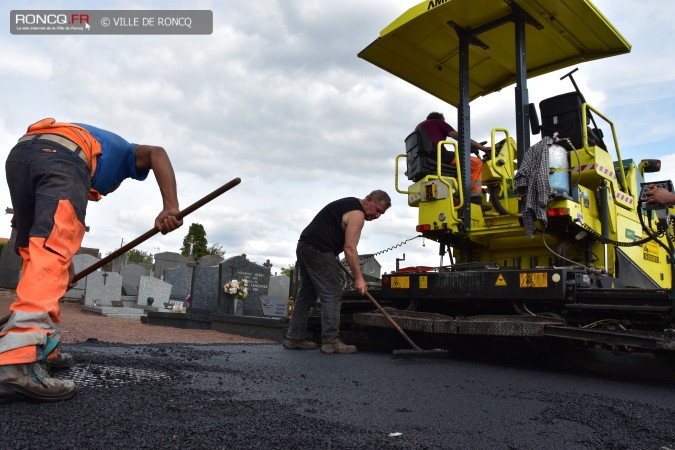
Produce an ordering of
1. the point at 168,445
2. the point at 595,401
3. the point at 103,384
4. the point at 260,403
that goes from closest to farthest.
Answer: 1. the point at 168,445
2. the point at 260,403
3. the point at 103,384
4. the point at 595,401

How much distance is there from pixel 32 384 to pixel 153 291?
13.8m

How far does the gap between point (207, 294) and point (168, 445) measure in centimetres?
995

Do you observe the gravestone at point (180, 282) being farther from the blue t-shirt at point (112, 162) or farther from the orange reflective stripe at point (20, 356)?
the orange reflective stripe at point (20, 356)

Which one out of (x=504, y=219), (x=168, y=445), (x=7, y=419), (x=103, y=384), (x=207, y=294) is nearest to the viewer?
(x=168, y=445)

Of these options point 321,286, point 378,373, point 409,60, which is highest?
point 409,60

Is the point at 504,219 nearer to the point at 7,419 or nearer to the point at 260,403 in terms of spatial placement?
the point at 260,403

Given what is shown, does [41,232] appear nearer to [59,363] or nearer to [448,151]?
[59,363]

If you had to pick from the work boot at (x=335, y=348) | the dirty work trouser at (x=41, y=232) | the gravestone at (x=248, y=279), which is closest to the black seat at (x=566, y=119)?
the work boot at (x=335, y=348)

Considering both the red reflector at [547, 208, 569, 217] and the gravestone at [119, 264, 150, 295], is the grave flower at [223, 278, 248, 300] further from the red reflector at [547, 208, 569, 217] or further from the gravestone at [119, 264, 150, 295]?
the red reflector at [547, 208, 569, 217]

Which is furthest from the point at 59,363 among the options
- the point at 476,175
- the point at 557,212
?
the point at 476,175

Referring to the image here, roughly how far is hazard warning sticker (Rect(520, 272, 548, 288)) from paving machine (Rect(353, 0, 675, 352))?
0.01 metres

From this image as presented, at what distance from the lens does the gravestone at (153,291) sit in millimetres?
14695

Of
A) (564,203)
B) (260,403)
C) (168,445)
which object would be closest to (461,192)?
(564,203)

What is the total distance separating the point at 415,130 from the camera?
5508 millimetres
